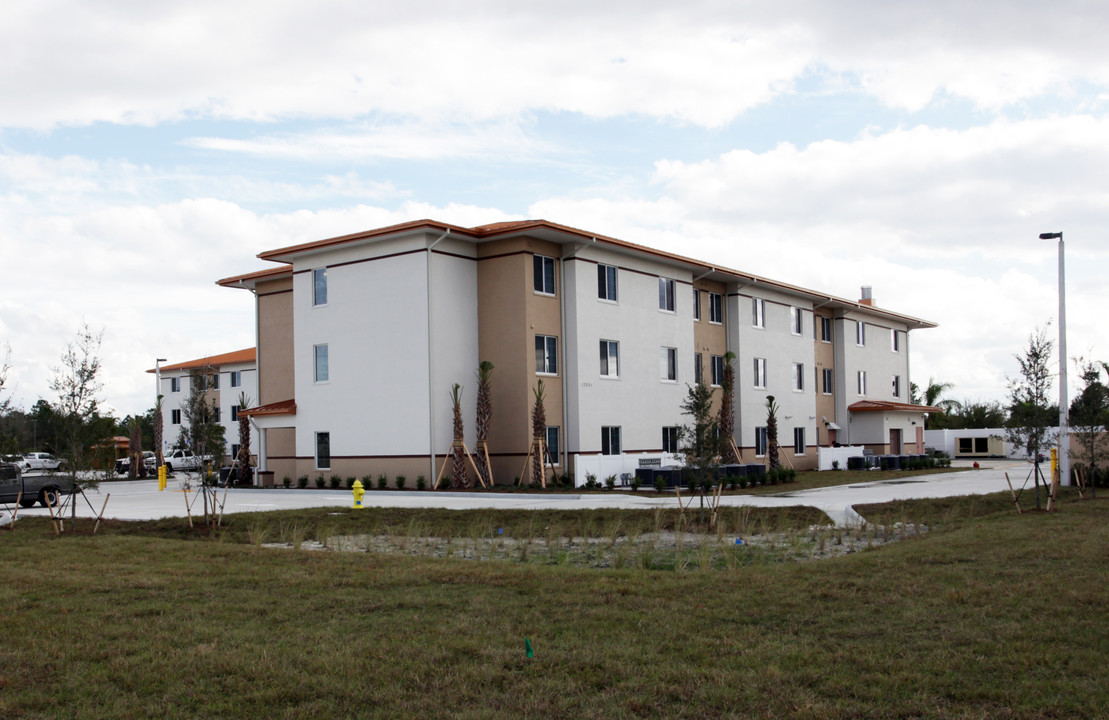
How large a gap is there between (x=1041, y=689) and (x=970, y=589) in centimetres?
355

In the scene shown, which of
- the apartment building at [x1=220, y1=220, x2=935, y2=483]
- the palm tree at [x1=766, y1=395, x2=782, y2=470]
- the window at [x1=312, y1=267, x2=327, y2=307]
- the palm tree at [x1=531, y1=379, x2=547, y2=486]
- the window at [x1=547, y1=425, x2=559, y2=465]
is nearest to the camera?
the palm tree at [x1=531, y1=379, x2=547, y2=486]

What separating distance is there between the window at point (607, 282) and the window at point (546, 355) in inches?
110

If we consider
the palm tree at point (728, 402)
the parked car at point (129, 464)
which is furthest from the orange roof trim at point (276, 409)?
the parked car at point (129, 464)

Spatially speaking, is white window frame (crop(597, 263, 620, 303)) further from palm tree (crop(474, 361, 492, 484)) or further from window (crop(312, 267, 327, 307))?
window (crop(312, 267, 327, 307))

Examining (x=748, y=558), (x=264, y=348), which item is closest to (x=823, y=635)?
(x=748, y=558)

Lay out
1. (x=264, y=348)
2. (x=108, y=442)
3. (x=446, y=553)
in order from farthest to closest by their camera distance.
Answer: (x=264, y=348) < (x=108, y=442) < (x=446, y=553)

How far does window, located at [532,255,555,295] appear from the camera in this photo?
113ft

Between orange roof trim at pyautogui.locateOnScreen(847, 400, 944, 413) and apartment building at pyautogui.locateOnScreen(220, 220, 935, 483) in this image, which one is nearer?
apartment building at pyautogui.locateOnScreen(220, 220, 935, 483)

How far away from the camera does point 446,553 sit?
14.7 m

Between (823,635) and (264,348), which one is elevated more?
(264,348)

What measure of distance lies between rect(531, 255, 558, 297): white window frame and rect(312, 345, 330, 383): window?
8.78 m

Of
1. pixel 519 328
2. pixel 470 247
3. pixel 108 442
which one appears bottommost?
pixel 108 442

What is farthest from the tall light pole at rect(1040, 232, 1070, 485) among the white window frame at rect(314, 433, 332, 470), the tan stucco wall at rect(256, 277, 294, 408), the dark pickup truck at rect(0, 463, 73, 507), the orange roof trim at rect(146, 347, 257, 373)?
the orange roof trim at rect(146, 347, 257, 373)

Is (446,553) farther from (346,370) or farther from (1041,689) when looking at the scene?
(346,370)
